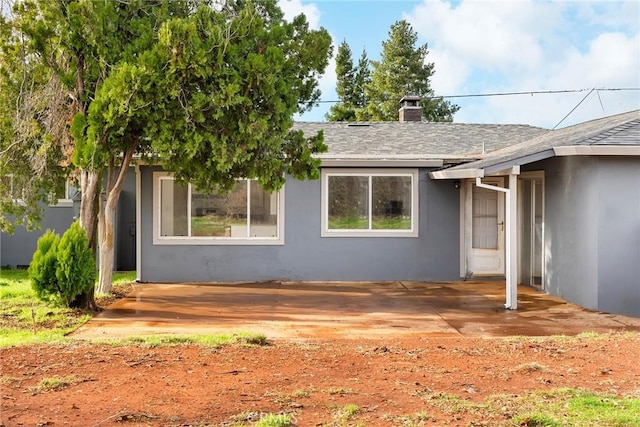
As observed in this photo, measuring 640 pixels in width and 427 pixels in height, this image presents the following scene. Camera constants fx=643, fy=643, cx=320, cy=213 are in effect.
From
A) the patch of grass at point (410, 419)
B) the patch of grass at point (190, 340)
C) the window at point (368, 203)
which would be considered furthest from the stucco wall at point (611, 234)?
the patch of grass at point (410, 419)

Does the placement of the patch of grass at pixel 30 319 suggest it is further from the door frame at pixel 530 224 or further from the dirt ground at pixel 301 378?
the door frame at pixel 530 224

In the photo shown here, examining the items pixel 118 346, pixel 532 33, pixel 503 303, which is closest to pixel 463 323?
pixel 503 303

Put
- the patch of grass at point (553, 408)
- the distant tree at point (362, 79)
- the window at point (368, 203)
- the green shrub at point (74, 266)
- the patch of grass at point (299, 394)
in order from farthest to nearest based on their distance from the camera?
the distant tree at point (362, 79)
the window at point (368, 203)
the green shrub at point (74, 266)
the patch of grass at point (299, 394)
the patch of grass at point (553, 408)

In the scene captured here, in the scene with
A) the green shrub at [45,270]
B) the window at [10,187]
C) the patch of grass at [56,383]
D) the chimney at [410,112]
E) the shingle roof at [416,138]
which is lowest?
the patch of grass at [56,383]

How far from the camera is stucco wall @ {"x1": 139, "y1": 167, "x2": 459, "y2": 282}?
44.5ft

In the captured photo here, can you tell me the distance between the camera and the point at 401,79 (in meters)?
39.0

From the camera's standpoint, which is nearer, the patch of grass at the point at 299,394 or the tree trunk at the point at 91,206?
the patch of grass at the point at 299,394

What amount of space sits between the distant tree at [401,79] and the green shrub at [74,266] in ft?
96.3

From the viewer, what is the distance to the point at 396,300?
1127cm

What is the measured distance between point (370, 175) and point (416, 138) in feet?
8.62

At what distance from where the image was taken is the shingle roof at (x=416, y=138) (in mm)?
13992

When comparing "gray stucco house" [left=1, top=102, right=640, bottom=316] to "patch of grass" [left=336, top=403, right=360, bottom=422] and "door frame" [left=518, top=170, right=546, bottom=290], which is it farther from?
"patch of grass" [left=336, top=403, right=360, bottom=422]

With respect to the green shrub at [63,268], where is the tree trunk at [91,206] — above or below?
above

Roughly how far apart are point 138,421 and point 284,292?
762 centimetres
